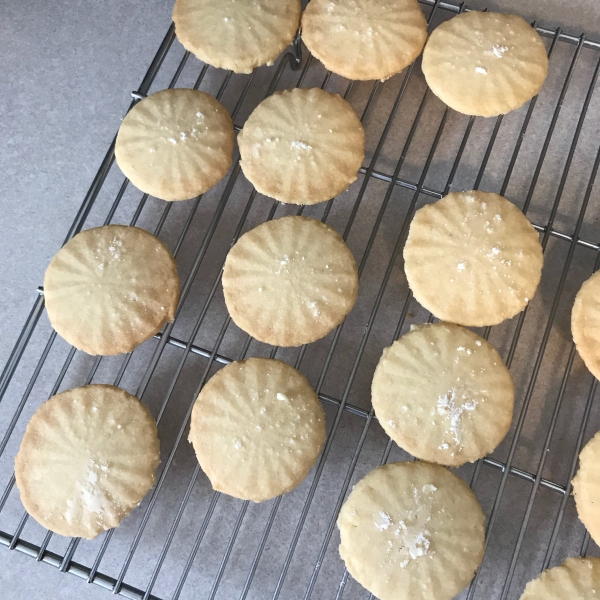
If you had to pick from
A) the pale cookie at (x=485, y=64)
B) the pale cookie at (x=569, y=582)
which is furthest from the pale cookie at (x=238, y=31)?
the pale cookie at (x=569, y=582)

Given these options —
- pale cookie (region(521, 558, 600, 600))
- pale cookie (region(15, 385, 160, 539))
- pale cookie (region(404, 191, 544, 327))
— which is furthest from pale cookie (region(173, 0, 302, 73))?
pale cookie (region(521, 558, 600, 600))

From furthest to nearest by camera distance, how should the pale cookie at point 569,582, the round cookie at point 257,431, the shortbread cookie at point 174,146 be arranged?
the shortbread cookie at point 174,146
the round cookie at point 257,431
the pale cookie at point 569,582

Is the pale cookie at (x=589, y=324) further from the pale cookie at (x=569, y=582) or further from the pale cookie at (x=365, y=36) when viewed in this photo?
the pale cookie at (x=365, y=36)

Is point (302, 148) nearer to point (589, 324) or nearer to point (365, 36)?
point (365, 36)

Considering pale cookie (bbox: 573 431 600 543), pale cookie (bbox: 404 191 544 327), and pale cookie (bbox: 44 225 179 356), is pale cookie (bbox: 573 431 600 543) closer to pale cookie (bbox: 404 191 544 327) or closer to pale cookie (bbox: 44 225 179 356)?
pale cookie (bbox: 404 191 544 327)

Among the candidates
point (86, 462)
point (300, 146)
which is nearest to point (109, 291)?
point (86, 462)

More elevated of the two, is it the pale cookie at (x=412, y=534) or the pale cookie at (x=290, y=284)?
the pale cookie at (x=290, y=284)
